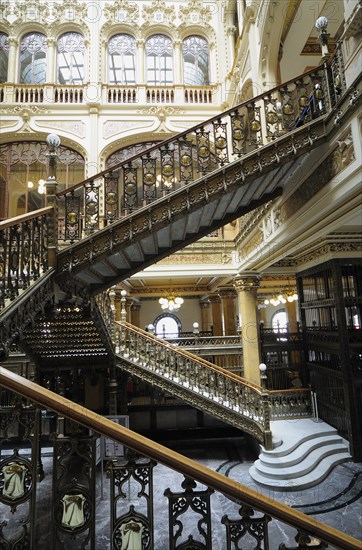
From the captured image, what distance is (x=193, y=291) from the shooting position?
16062mm

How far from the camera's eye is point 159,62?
11477 mm

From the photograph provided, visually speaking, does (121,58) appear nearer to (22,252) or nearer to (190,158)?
(190,158)

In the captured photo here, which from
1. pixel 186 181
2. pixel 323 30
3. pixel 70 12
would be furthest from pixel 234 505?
pixel 70 12

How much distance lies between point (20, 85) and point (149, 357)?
9.20 m

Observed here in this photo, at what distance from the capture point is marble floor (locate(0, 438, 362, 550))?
15.9ft

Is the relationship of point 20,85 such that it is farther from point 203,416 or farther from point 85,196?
point 203,416

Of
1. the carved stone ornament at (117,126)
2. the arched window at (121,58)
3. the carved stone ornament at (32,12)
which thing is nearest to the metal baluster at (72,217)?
the carved stone ornament at (117,126)

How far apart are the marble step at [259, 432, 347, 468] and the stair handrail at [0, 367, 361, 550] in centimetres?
624

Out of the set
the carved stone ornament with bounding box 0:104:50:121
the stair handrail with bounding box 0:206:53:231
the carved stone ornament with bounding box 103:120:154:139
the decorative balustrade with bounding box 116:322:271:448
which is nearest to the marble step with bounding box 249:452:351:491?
the decorative balustrade with bounding box 116:322:271:448

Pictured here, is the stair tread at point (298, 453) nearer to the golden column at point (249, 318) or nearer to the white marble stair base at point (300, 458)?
the white marble stair base at point (300, 458)

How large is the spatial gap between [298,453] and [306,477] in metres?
0.63

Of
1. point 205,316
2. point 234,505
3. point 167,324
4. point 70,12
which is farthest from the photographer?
point 167,324

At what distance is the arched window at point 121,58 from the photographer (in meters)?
11.4

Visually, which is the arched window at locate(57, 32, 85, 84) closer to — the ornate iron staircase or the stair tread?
the ornate iron staircase
